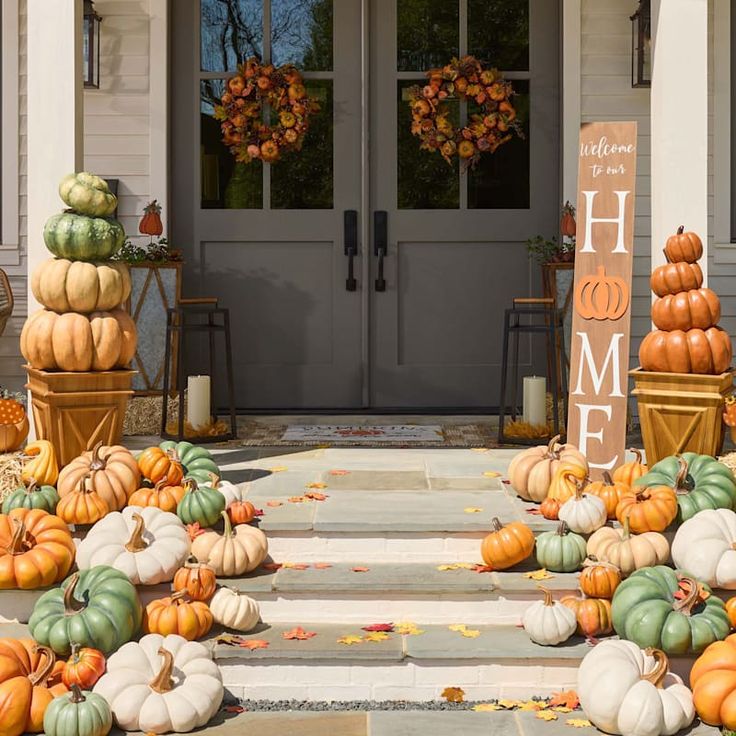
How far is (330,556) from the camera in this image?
4.25 metres

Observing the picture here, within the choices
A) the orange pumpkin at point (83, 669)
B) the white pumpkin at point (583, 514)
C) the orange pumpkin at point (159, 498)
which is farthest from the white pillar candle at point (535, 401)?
the orange pumpkin at point (83, 669)

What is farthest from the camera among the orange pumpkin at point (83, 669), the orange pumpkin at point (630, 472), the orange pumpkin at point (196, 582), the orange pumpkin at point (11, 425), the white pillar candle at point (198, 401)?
the white pillar candle at point (198, 401)

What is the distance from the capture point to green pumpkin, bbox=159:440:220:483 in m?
4.60

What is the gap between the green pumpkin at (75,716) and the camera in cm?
315

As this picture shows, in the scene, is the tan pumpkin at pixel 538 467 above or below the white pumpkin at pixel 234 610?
above

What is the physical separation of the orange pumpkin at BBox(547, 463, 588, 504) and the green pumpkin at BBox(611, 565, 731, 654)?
0.75 metres

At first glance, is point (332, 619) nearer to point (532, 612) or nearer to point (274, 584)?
point (274, 584)

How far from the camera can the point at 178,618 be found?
12.1 ft

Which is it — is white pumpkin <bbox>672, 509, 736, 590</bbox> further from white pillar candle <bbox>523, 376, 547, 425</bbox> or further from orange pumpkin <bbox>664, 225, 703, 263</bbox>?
white pillar candle <bbox>523, 376, 547, 425</bbox>

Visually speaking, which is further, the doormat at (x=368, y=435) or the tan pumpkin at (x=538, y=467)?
the doormat at (x=368, y=435)

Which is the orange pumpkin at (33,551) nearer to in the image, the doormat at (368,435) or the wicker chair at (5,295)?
the doormat at (368,435)

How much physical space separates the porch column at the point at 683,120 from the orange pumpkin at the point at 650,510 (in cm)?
128

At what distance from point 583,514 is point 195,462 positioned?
4.99 ft

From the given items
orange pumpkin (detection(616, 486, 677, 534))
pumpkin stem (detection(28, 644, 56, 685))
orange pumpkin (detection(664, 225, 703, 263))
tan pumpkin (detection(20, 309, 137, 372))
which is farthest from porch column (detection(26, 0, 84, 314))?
orange pumpkin (detection(616, 486, 677, 534))
